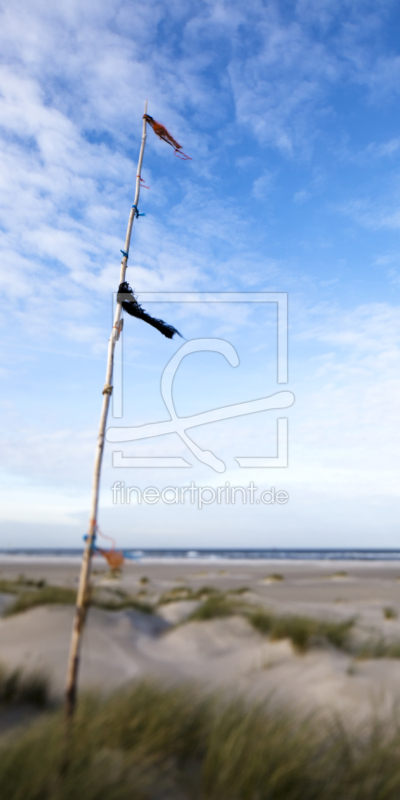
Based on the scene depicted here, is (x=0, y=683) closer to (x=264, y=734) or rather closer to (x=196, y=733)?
(x=196, y=733)

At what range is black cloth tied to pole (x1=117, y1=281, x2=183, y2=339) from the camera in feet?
12.2

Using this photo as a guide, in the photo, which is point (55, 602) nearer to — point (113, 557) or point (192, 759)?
point (192, 759)

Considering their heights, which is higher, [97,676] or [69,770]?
[69,770]

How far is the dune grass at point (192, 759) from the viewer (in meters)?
2.45

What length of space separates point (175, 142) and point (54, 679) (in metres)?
5.74

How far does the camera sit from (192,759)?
3.09m

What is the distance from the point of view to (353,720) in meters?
3.64

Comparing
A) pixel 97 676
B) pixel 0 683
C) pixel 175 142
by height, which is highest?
pixel 175 142

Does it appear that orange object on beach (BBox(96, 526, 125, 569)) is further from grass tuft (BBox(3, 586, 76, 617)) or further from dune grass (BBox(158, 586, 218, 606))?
dune grass (BBox(158, 586, 218, 606))

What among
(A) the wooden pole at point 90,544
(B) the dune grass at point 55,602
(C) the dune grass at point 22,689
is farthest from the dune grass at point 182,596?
(A) the wooden pole at point 90,544

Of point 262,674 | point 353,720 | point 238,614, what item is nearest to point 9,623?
point 238,614

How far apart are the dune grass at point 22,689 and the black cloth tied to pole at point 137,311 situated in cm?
337

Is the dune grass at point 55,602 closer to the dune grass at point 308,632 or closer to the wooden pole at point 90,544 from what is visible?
the dune grass at point 308,632

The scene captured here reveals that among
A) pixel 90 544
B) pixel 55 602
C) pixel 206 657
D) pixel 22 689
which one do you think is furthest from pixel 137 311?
pixel 55 602
